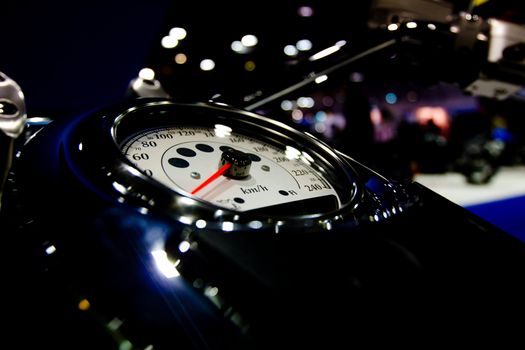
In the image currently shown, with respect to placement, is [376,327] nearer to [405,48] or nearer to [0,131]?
[0,131]

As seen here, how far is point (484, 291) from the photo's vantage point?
44 cm

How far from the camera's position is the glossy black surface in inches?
12.5

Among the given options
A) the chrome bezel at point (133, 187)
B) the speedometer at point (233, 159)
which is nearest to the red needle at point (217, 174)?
the speedometer at point (233, 159)

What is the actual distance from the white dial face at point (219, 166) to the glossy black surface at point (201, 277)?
11 cm

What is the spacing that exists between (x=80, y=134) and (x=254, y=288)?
10.7 inches

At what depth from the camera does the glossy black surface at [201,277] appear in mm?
317

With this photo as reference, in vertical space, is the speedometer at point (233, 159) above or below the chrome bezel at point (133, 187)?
below

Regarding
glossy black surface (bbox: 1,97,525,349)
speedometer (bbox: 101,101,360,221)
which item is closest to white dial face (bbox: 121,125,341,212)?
speedometer (bbox: 101,101,360,221)

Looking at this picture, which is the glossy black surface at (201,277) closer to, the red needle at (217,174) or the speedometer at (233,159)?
the speedometer at (233,159)

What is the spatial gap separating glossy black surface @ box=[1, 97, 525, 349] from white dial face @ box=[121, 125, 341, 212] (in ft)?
0.34

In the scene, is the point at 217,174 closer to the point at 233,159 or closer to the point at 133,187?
the point at 233,159

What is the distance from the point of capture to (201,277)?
35cm

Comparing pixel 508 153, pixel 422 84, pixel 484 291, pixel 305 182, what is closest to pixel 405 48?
pixel 422 84

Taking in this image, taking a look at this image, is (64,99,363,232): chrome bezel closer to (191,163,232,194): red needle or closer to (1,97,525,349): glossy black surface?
(1,97,525,349): glossy black surface
